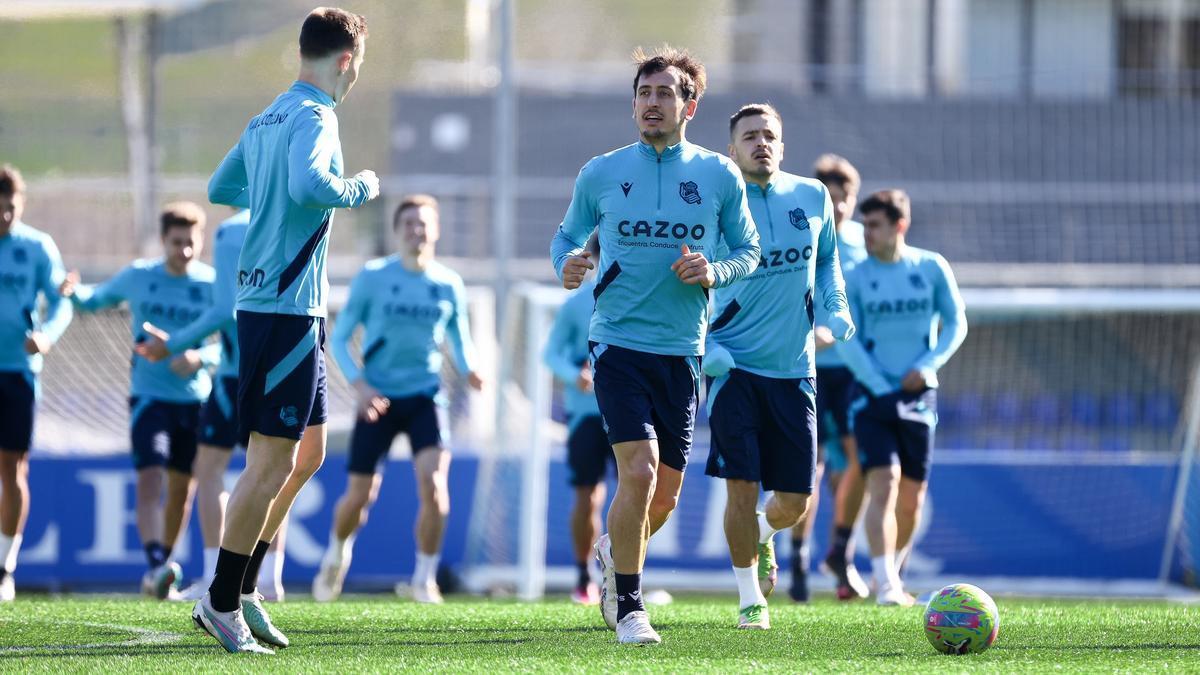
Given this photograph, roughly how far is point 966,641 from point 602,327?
1806 mm

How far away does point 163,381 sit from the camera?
9523mm

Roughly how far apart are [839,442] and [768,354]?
10.1 feet

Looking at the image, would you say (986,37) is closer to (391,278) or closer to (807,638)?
(391,278)

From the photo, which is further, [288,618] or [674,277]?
[288,618]

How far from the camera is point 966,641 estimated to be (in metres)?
6.04

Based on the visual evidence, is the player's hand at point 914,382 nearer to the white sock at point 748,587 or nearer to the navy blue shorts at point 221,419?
the white sock at point 748,587

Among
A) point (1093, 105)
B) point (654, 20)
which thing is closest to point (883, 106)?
point (1093, 105)

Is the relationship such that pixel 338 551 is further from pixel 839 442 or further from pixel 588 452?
pixel 839 442

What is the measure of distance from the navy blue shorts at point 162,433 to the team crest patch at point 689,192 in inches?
173

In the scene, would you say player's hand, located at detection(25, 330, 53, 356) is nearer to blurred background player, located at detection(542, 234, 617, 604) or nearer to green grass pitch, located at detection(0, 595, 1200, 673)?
green grass pitch, located at detection(0, 595, 1200, 673)

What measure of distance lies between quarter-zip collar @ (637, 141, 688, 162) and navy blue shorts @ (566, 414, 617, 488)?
446 cm

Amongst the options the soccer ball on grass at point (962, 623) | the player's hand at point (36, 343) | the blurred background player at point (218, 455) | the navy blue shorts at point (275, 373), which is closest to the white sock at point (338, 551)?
the blurred background player at point (218, 455)

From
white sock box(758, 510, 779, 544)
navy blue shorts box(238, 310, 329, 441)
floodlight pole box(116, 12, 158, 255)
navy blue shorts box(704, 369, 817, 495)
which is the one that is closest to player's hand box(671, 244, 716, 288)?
navy blue shorts box(704, 369, 817, 495)

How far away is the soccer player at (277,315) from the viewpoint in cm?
579
